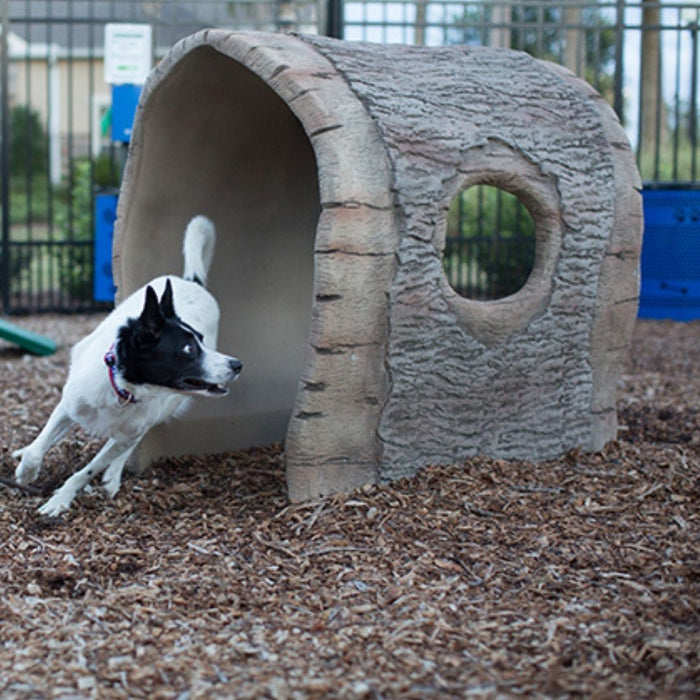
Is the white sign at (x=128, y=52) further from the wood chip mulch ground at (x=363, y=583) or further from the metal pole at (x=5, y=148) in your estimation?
the wood chip mulch ground at (x=363, y=583)

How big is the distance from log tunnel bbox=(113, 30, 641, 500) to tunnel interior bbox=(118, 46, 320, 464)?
11 mm

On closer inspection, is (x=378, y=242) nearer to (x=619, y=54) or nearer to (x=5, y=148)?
(x=619, y=54)

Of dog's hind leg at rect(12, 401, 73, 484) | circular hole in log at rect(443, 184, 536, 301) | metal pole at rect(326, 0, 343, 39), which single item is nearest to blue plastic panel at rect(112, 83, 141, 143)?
metal pole at rect(326, 0, 343, 39)

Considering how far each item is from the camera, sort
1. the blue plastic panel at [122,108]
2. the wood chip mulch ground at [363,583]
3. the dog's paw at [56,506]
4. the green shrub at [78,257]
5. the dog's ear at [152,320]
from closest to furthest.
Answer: the wood chip mulch ground at [363,583]
the dog's ear at [152,320]
the dog's paw at [56,506]
the blue plastic panel at [122,108]
the green shrub at [78,257]

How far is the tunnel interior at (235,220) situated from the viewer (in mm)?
5582

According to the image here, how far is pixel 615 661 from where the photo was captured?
3.21 meters

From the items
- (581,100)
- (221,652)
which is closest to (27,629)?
(221,652)

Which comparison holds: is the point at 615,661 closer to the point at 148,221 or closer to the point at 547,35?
the point at 148,221

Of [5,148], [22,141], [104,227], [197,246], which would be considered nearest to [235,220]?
[197,246]

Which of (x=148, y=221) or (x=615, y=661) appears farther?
(x=148, y=221)

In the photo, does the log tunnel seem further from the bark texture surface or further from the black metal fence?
the black metal fence

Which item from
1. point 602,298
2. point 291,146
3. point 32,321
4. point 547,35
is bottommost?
point 32,321

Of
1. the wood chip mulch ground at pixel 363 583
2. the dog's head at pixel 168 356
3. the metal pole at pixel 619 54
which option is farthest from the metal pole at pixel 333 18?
the dog's head at pixel 168 356

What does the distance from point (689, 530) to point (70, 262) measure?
8.56 m
